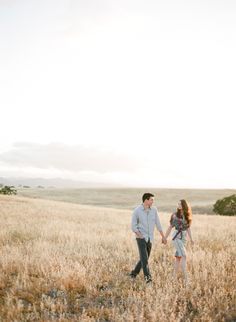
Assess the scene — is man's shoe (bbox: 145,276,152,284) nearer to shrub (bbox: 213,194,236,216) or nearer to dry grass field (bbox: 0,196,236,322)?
dry grass field (bbox: 0,196,236,322)

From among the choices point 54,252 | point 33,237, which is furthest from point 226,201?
point 54,252

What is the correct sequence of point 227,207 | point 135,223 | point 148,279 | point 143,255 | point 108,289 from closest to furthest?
point 108,289, point 148,279, point 143,255, point 135,223, point 227,207

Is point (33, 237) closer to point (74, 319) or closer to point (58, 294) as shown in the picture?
point (58, 294)

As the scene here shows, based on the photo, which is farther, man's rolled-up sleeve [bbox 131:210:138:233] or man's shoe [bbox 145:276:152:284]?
man's rolled-up sleeve [bbox 131:210:138:233]

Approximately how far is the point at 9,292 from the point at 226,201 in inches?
1400

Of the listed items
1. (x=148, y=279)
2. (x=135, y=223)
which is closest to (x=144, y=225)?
(x=135, y=223)

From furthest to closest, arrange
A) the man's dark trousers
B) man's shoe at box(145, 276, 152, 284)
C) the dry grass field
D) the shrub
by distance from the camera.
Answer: the shrub
the man's dark trousers
man's shoe at box(145, 276, 152, 284)
the dry grass field

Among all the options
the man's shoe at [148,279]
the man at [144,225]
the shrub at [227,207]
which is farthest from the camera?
the shrub at [227,207]

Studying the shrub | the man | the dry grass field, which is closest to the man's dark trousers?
the man

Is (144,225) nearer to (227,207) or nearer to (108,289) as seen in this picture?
(108,289)

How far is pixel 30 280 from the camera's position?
318 inches

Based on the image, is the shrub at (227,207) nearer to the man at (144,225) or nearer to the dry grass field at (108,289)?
the dry grass field at (108,289)

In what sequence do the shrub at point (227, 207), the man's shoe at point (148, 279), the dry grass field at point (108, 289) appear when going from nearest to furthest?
the dry grass field at point (108, 289) → the man's shoe at point (148, 279) → the shrub at point (227, 207)

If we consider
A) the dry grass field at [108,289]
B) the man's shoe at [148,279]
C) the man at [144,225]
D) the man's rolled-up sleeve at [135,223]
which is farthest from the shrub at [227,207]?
the man's shoe at [148,279]
